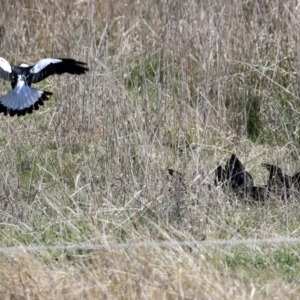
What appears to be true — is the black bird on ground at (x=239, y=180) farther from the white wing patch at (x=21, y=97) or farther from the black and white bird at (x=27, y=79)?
the white wing patch at (x=21, y=97)

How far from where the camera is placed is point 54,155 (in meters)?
6.07

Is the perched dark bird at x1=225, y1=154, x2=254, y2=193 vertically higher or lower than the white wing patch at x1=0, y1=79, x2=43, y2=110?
lower

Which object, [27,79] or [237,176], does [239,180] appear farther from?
[27,79]

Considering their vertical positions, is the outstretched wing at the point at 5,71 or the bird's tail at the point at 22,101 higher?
the outstretched wing at the point at 5,71

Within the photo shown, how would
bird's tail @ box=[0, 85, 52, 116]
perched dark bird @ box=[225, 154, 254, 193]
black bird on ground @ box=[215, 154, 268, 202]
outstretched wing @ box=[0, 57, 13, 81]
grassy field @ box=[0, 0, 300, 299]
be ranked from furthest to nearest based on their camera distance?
outstretched wing @ box=[0, 57, 13, 81]
bird's tail @ box=[0, 85, 52, 116]
perched dark bird @ box=[225, 154, 254, 193]
black bird on ground @ box=[215, 154, 268, 202]
grassy field @ box=[0, 0, 300, 299]

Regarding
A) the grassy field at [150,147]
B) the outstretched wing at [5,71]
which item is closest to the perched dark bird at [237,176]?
the grassy field at [150,147]

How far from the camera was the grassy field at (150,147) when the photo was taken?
3939 millimetres

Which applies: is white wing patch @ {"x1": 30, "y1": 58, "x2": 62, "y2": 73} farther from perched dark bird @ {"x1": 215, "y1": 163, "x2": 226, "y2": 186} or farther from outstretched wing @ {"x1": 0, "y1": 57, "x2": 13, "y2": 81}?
perched dark bird @ {"x1": 215, "y1": 163, "x2": 226, "y2": 186}

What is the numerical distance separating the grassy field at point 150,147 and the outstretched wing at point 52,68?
0.36 meters

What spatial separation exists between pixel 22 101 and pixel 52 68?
0.30m

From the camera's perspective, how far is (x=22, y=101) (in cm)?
576

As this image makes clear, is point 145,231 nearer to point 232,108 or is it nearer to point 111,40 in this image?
point 232,108

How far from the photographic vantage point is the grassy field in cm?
394

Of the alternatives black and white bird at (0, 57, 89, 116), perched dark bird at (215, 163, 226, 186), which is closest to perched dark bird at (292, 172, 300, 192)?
A: perched dark bird at (215, 163, 226, 186)
